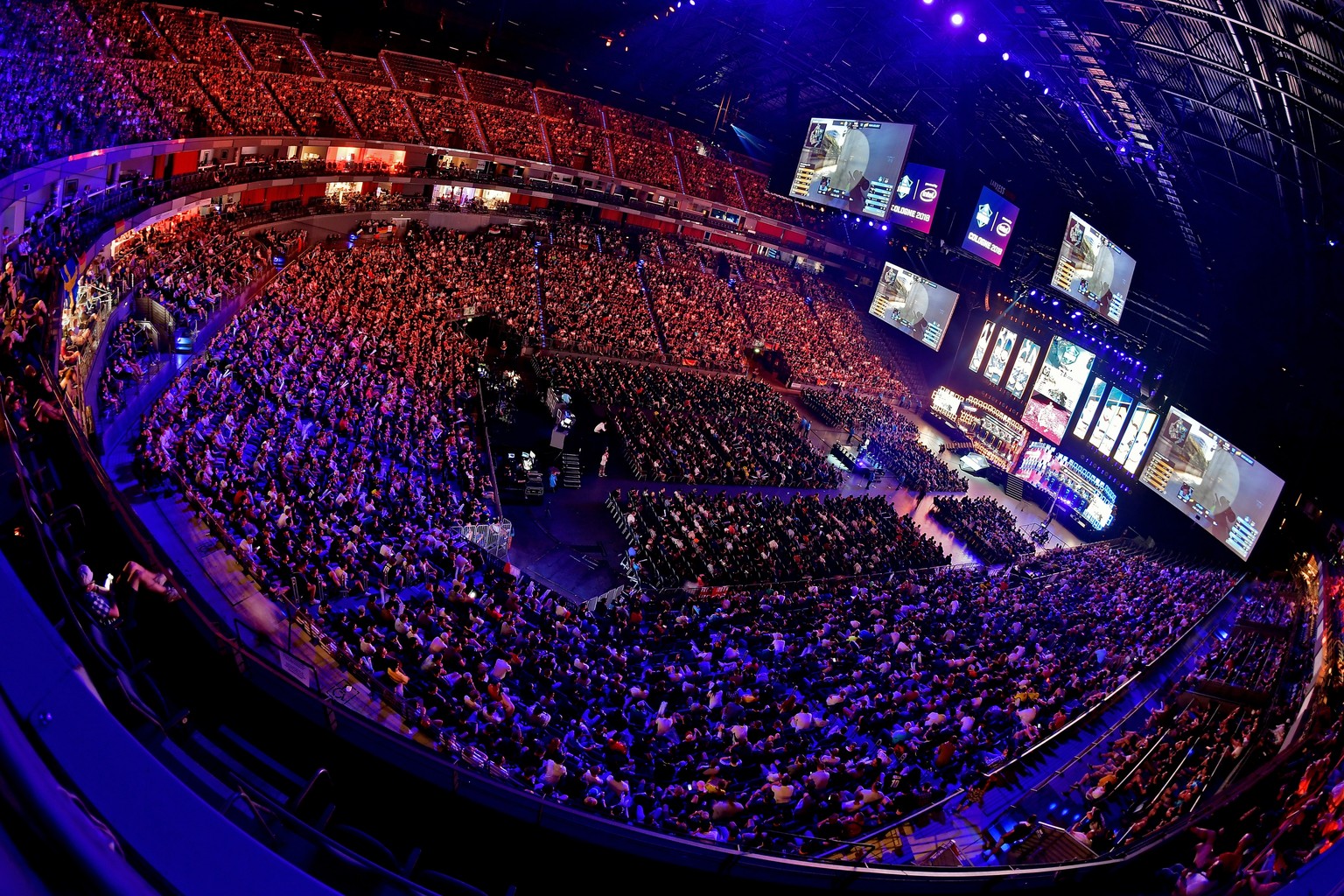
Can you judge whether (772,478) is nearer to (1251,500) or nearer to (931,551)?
(931,551)

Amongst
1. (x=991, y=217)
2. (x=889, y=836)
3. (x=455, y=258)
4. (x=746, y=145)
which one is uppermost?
(x=746, y=145)

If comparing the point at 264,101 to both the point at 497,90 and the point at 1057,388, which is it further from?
the point at 1057,388

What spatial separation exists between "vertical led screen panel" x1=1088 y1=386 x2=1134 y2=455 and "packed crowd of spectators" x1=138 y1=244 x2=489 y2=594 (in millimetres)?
21675

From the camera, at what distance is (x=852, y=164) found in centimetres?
3325

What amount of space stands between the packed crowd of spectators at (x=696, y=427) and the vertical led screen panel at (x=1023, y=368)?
9.76m

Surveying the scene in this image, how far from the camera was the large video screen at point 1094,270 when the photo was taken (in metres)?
27.0

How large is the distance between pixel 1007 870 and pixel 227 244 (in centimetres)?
2375

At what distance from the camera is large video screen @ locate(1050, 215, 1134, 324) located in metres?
27.0

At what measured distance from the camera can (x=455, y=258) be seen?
106 feet

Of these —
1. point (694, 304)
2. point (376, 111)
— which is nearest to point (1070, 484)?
point (694, 304)

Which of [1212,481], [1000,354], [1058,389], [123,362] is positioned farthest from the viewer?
[1000,354]

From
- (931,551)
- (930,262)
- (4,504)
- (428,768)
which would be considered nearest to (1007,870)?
(428,768)

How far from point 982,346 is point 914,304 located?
13.4 feet

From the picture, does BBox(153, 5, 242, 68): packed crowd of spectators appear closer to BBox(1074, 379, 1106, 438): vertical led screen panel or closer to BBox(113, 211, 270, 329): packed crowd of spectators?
BBox(113, 211, 270, 329): packed crowd of spectators
